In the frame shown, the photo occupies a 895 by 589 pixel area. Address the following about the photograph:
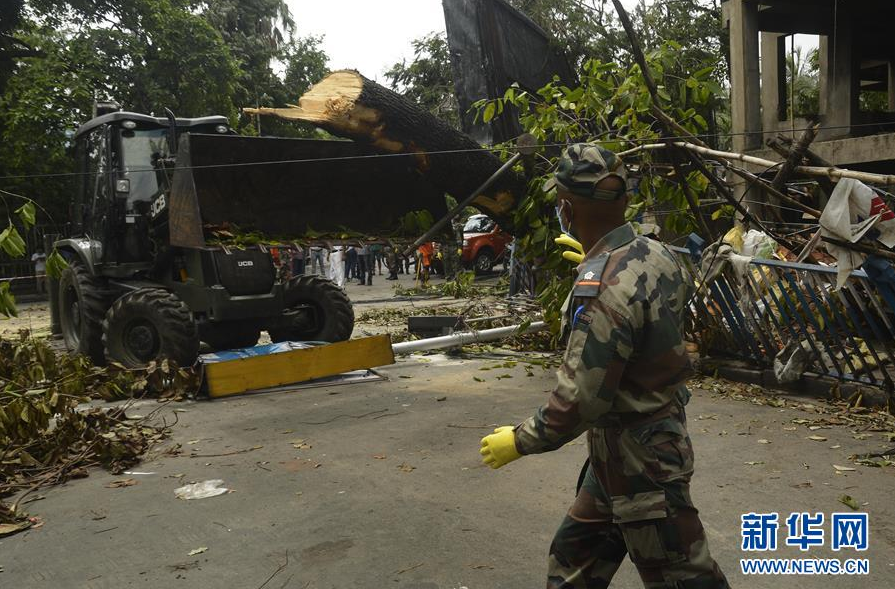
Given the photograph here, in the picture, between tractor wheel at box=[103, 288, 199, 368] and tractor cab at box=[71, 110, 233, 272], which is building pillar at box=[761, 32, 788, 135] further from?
tractor wheel at box=[103, 288, 199, 368]

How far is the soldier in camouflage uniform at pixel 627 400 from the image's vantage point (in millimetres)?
2133

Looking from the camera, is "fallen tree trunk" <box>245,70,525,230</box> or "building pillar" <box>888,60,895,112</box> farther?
"building pillar" <box>888,60,895,112</box>

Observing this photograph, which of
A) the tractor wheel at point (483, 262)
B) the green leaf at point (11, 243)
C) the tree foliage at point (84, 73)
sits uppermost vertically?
the tree foliage at point (84, 73)

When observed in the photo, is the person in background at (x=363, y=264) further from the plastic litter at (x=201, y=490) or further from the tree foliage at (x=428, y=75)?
the plastic litter at (x=201, y=490)

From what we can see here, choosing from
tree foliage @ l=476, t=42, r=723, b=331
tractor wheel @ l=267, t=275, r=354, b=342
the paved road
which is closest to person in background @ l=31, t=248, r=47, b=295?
tractor wheel @ l=267, t=275, r=354, b=342

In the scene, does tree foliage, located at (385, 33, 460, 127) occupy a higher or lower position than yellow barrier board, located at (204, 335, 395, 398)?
higher

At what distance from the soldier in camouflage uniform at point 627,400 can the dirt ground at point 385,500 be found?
111cm

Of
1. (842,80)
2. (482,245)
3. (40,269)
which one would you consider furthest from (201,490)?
(482,245)

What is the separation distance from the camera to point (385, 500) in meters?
4.28

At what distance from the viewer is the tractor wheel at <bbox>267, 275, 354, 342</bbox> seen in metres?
9.12

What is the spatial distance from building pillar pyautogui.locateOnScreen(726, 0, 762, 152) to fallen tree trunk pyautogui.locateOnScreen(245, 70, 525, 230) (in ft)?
17.6

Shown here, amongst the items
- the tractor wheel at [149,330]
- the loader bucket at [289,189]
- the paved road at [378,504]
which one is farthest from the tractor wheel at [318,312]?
the paved road at [378,504]

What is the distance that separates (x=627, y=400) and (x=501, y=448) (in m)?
0.40

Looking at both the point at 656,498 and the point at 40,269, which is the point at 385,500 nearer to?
the point at 656,498
